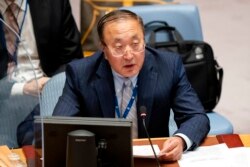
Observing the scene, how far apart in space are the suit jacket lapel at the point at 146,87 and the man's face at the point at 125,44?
0.11 metres

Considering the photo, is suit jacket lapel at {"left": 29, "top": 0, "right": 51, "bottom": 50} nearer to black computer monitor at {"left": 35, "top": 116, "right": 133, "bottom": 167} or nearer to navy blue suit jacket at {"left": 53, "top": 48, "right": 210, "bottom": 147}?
navy blue suit jacket at {"left": 53, "top": 48, "right": 210, "bottom": 147}

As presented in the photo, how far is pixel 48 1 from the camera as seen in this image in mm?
2887

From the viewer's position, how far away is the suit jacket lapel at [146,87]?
210cm

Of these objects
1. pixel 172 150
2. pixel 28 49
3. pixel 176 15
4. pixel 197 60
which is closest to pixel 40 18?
pixel 28 49

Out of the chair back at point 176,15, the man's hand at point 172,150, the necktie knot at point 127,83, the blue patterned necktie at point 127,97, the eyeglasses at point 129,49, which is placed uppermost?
the chair back at point 176,15

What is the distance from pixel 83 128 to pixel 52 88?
2.61ft

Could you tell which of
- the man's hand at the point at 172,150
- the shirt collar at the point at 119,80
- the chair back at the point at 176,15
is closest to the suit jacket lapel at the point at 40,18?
the chair back at the point at 176,15

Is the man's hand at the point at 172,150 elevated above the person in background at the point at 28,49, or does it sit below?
below

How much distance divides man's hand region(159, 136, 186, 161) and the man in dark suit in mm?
121

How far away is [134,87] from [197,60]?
90 cm

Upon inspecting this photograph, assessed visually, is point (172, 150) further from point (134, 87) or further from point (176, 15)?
point (176, 15)

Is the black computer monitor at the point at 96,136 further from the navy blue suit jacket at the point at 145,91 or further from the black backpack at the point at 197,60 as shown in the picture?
the black backpack at the point at 197,60

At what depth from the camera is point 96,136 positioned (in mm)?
1565

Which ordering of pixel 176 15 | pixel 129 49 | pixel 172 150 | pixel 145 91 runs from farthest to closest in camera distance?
pixel 176 15 → pixel 145 91 → pixel 129 49 → pixel 172 150
